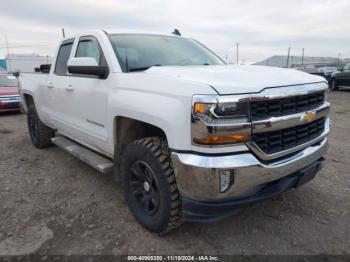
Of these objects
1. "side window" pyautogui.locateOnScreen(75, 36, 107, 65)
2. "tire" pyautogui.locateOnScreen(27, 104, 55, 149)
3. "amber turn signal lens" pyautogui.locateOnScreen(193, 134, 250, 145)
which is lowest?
"tire" pyautogui.locateOnScreen(27, 104, 55, 149)

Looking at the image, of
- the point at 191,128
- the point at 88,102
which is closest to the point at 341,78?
the point at 88,102

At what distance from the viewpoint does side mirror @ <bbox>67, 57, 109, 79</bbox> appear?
332cm

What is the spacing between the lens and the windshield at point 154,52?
3539 mm

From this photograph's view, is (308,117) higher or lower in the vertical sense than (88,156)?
higher

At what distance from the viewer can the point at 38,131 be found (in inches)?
240

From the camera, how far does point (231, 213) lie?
2.69 m

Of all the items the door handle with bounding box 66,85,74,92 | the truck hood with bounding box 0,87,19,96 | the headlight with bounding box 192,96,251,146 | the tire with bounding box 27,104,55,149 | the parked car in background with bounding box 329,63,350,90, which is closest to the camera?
the headlight with bounding box 192,96,251,146

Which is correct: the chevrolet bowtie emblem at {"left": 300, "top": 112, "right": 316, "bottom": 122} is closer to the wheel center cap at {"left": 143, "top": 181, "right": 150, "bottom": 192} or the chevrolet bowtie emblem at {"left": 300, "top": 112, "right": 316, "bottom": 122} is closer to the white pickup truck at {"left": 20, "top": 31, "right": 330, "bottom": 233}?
the white pickup truck at {"left": 20, "top": 31, "right": 330, "bottom": 233}

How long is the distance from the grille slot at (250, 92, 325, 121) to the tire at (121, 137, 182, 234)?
84 centimetres

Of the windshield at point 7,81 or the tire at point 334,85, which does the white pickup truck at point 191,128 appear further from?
the tire at point 334,85

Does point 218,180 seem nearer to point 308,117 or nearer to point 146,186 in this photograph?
point 146,186

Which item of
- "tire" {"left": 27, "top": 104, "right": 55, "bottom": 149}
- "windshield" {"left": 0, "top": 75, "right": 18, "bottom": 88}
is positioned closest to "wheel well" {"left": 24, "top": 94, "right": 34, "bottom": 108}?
"tire" {"left": 27, "top": 104, "right": 55, "bottom": 149}

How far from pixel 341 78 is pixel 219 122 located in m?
17.9

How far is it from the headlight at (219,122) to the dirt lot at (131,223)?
1.09 m
